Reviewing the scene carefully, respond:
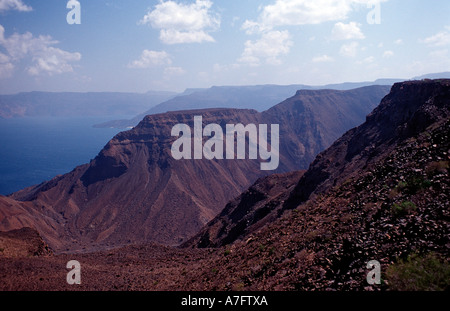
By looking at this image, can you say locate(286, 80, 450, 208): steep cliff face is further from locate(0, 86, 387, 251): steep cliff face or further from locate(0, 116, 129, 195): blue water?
locate(0, 116, 129, 195): blue water

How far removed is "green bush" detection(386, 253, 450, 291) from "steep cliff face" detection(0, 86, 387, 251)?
4705 cm

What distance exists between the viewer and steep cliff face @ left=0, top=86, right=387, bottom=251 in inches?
2105

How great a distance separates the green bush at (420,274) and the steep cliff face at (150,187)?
47045mm

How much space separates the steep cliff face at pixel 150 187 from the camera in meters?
53.5

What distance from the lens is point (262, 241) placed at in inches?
492

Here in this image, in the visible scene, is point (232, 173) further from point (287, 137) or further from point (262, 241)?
point (262, 241)

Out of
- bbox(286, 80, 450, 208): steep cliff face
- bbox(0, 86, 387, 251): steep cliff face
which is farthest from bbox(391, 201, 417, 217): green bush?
bbox(0, 86, 387, 251): steep cliff face

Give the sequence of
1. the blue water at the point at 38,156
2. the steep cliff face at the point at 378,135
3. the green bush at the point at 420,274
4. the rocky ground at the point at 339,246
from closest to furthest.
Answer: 1. the green bush at the point at 420,274
2. the rocky ground at the point at 339,246
3. the steep cliff face at the point at 378,135
4. the blue water at the point at 38,156

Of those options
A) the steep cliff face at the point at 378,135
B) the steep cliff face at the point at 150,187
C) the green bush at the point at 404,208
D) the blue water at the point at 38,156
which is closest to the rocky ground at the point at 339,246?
the green bush at the point at 404,208

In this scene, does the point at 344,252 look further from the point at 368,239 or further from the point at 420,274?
the point at 420,274

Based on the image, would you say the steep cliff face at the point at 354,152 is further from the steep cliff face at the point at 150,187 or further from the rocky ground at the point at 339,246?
the steep cliff face at the point at 150,187

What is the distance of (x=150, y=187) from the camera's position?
67062 mm

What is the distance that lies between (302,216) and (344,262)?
6.00m
